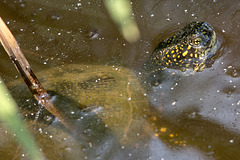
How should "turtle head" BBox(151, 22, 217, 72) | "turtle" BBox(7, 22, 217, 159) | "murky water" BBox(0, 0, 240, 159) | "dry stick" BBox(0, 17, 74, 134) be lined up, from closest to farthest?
1. "dry stick" BBox(0, 17, 74, 134)
2. "murky water" BBox(0, 0, 240, 159)
3. "turtle" BBox(7, 22, 217, 159)
4. "turtle head" BBox(151, 22, 217, 72)

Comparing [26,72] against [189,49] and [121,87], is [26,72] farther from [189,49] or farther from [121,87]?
[189,49]

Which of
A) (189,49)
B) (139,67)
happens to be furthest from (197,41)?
(139,67)

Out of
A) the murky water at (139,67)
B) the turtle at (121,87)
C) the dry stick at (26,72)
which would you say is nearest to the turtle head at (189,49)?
the turtle at (121,87)

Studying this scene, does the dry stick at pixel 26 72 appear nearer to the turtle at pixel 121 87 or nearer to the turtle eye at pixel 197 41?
the turtle at pixel 121 87

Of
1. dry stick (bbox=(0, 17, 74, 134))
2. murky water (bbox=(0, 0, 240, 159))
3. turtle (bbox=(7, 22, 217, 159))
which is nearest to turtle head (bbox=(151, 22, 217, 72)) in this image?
turtle (bbox=(7, 22, 217, 159))

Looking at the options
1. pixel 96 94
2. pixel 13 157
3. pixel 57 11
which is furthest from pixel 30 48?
pixel 13 157

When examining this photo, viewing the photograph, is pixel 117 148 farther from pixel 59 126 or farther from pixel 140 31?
pixel 140 31

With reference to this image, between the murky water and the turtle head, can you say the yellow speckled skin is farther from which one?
the murky water
